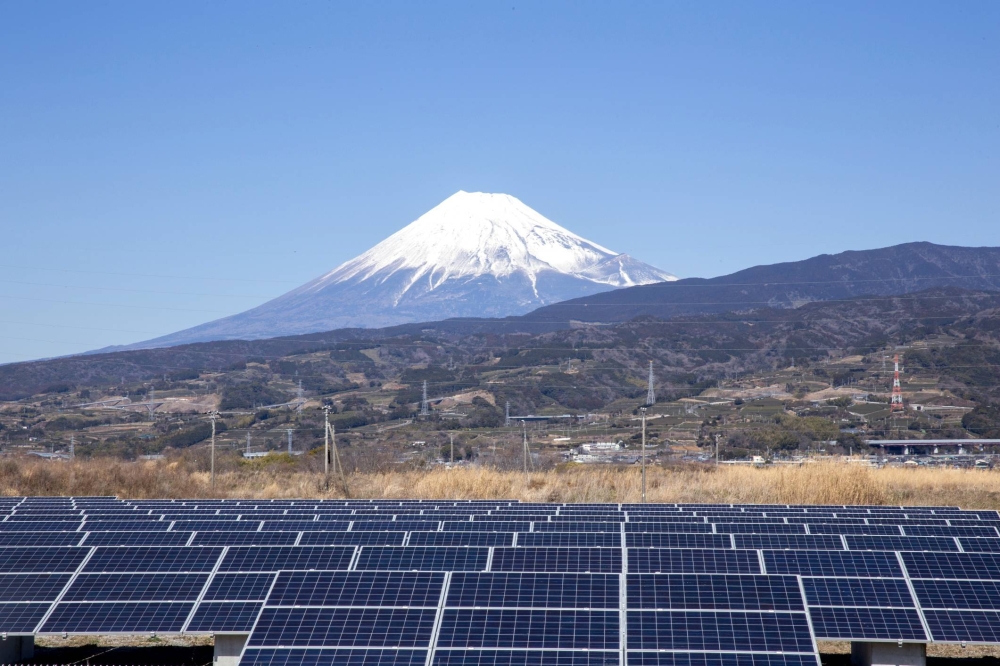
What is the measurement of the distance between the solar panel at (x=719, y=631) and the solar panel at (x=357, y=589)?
7.38 ft

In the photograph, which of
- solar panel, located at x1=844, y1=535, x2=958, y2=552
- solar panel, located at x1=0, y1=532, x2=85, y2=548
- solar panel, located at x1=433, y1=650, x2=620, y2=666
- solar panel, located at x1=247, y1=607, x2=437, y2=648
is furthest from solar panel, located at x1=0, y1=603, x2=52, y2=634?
solar panel, located at x1=844, y1=535, x2=958, y2=552

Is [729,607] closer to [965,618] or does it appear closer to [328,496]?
[965,618]

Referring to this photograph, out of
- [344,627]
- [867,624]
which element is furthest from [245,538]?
[867,624]

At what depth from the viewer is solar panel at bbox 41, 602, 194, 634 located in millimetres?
12609

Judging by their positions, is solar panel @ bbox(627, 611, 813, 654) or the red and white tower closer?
solar panel @ bbox(627, 611, 813, 654)

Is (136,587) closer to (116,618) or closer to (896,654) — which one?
(116,618)

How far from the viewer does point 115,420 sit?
8275cm

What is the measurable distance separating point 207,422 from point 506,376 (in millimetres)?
29474

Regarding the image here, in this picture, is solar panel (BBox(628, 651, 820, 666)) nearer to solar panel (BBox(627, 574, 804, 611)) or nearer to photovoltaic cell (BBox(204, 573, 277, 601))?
solar panel (BBox(627, 574, 804, 611))

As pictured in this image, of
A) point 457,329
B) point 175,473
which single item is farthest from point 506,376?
point 457,329

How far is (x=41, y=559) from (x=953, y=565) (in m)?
11.9

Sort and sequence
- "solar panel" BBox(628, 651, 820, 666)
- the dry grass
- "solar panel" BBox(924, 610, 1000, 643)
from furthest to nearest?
the dry grass, "solar panel" BBox(924, 610, 1000, 643), "solar panel" BBox(628, 651, 820, 666)

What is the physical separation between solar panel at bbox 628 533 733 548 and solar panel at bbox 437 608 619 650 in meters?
3.84

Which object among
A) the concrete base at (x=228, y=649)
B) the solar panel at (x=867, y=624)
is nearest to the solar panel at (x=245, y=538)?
the concrete base at (x=228, y=649)
